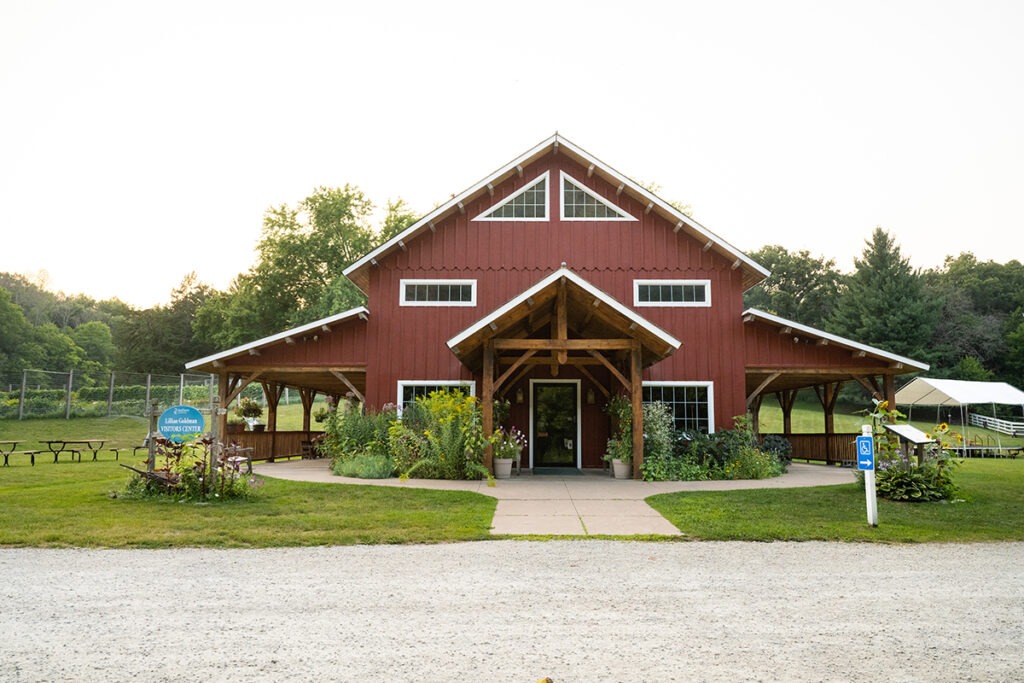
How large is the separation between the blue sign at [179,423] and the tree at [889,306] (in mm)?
42526

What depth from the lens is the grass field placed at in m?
7.17

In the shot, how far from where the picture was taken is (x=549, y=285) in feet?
39.5

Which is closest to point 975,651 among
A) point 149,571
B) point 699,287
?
point 149,571

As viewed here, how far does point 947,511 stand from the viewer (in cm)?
905

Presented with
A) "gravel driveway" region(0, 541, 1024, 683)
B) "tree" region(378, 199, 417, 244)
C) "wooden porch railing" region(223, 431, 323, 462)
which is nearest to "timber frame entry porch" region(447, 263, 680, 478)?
"gravel driveway" region(0, 541, 1024, 683)

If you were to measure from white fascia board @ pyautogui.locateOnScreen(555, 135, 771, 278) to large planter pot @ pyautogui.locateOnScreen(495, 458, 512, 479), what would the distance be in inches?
280

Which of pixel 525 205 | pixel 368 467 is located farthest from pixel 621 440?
pixel 525 205

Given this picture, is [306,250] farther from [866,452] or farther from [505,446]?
Answer: [866,452]

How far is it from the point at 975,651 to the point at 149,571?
5860mm

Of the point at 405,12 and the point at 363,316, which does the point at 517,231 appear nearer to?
the point at 363,316

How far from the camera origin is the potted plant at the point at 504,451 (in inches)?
523

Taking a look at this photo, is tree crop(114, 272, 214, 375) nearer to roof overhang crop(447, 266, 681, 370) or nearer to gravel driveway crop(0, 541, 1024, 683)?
roof overhang crop(447, 266, 681, 370)

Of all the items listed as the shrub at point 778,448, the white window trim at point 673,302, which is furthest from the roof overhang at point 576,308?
the shrub at point 778,448

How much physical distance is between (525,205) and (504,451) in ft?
20.3
